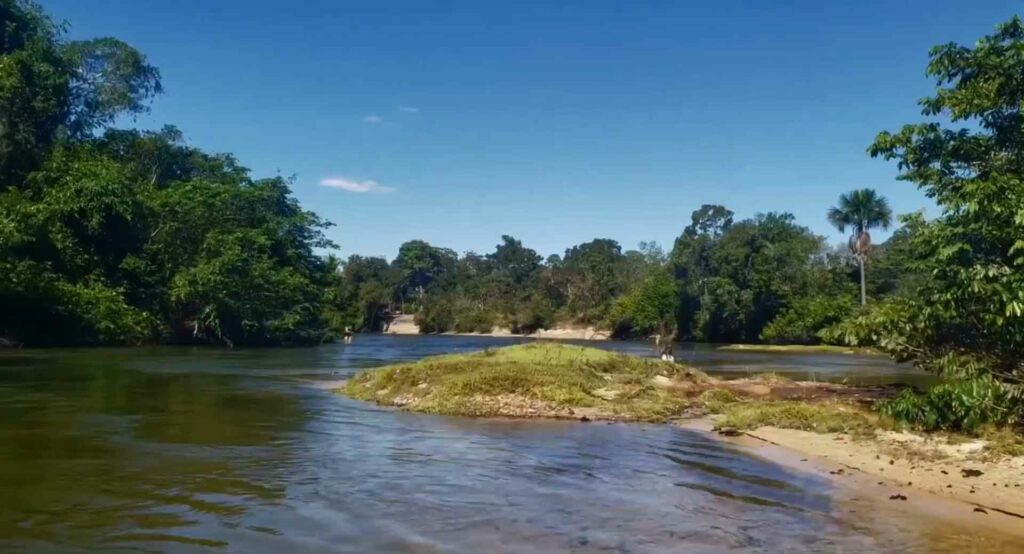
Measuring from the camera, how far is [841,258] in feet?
294

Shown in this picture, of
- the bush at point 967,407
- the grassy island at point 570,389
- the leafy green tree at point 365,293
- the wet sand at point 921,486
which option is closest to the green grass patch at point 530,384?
the grassy island at point 570,389

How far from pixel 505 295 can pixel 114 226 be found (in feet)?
234

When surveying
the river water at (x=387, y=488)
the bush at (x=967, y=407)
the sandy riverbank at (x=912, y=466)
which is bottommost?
the river water at (x=387, y=488)

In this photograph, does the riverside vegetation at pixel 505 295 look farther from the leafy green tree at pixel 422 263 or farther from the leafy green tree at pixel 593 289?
the leafy green tree at pixel 422 263

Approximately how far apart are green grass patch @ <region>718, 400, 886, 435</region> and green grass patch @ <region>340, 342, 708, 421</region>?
2219mm

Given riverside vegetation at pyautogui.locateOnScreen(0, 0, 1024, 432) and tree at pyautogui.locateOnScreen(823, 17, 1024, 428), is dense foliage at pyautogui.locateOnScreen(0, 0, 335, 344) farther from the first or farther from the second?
tree at pyautogui.locateOnScreen(823, 17, 1024, 428)

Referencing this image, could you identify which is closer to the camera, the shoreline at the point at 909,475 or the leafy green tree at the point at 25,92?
the shoreline at the point at 909,475

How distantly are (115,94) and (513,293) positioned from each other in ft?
215

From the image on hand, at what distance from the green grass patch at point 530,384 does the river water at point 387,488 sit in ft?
4.54

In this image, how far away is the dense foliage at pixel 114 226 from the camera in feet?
163

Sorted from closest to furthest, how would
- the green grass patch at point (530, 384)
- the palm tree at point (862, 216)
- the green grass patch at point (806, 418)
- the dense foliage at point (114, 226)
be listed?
1. the green grass patch at point (806, 418)
2. the green grass patch at point (530, 384)
3. the dense foliage at point (114, 226)
4. the palm tree at point (862, 216)

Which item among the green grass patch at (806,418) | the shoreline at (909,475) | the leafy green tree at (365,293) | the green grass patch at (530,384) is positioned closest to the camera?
the shoreline at (909,475)

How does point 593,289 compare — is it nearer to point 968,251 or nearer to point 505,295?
point 505,295

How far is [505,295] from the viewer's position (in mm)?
121750
